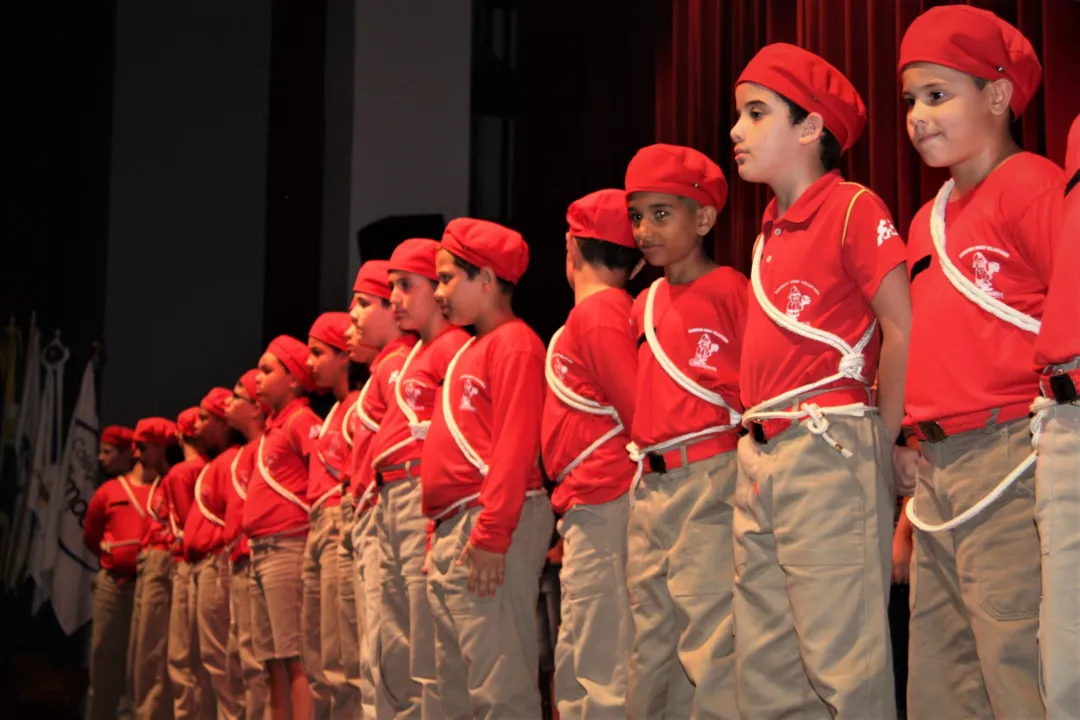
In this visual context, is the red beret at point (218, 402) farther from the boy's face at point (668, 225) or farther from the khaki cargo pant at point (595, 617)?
the boy's face at point (668, 225)

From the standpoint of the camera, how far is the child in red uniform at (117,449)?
988 centimetres

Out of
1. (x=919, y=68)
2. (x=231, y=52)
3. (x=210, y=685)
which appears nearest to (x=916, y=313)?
(x=919, y=68)

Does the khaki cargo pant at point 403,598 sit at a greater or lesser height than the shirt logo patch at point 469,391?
lesser

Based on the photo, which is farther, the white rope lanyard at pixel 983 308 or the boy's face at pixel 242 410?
the boy's face at pixel 242 410

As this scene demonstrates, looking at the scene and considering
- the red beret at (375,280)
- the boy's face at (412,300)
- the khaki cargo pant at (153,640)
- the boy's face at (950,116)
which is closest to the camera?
the boy's face at (950,116)

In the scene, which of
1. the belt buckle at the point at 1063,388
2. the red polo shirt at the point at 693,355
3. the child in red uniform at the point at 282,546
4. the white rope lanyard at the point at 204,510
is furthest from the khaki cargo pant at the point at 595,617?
the white rope lanyard at the point at 204,510

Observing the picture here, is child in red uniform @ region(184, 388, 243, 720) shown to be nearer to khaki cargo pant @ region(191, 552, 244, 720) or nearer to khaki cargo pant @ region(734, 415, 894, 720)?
khaki cargo pant @ region(191, 552, 244, 720)

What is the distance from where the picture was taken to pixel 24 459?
11.0 meters

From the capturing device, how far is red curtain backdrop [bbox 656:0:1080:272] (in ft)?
11.7

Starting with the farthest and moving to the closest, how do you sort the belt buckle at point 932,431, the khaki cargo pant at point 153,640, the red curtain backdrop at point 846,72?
the khaki cargo pant at point 153,640
the red curtain backdrop at point 846,72
the belt buckle at point 932,431

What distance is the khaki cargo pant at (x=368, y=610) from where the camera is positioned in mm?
4725

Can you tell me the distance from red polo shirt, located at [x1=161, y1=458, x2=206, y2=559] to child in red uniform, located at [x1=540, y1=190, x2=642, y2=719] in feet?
15.2

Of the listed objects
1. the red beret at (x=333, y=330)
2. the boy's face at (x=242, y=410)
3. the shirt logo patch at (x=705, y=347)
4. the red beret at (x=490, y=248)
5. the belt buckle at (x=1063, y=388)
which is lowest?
the boy's face at (x=242, y=410)

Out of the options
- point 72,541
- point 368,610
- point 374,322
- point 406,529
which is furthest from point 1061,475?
point 72,541
